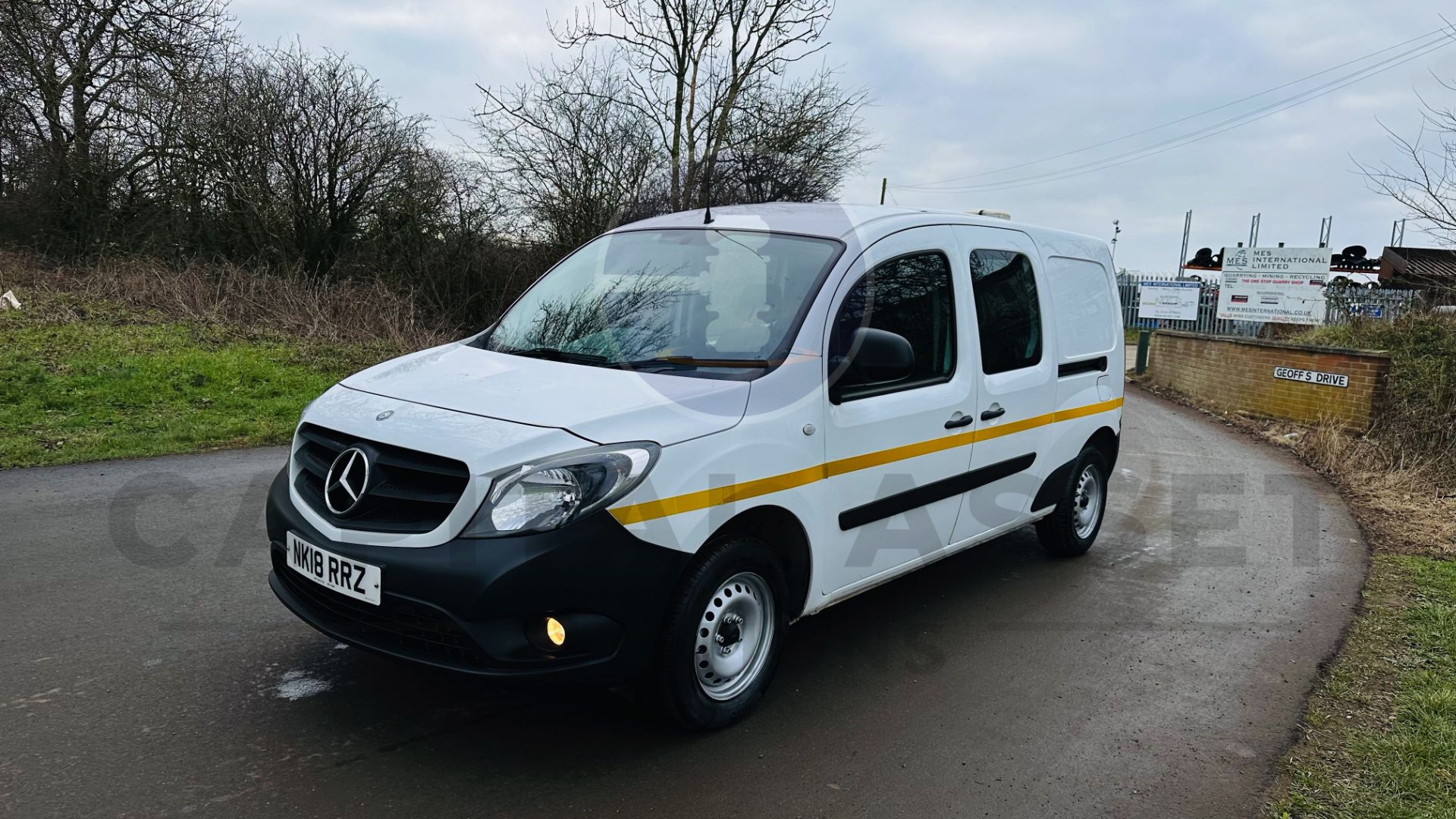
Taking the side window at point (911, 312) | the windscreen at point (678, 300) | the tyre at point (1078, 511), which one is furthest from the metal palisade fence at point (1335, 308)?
the windscreen at point (678, 300)

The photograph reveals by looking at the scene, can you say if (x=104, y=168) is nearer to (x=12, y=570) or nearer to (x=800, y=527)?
(x=12, y=570)

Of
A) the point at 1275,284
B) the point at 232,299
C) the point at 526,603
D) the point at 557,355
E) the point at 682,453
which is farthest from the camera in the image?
the point at 1275,284

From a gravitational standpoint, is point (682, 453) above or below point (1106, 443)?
above

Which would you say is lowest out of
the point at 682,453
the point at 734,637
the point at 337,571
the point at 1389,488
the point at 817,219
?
the point at 1389,488

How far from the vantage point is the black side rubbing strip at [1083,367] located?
558 centimetres

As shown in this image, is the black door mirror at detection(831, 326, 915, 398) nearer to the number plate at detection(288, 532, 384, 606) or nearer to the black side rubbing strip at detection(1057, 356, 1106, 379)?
the number plate at detection(288, 532, 384, 606)

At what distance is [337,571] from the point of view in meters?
3.27

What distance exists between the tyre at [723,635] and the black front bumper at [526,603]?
0.33 ft

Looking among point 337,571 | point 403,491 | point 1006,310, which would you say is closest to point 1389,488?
point 1006,310

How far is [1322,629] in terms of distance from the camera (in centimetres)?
515

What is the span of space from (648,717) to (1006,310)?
284 cm

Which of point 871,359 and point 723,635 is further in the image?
point 871,359

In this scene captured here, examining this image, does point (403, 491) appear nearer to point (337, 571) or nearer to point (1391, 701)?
point (337, 571)

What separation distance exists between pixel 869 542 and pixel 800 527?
1.74 feet
